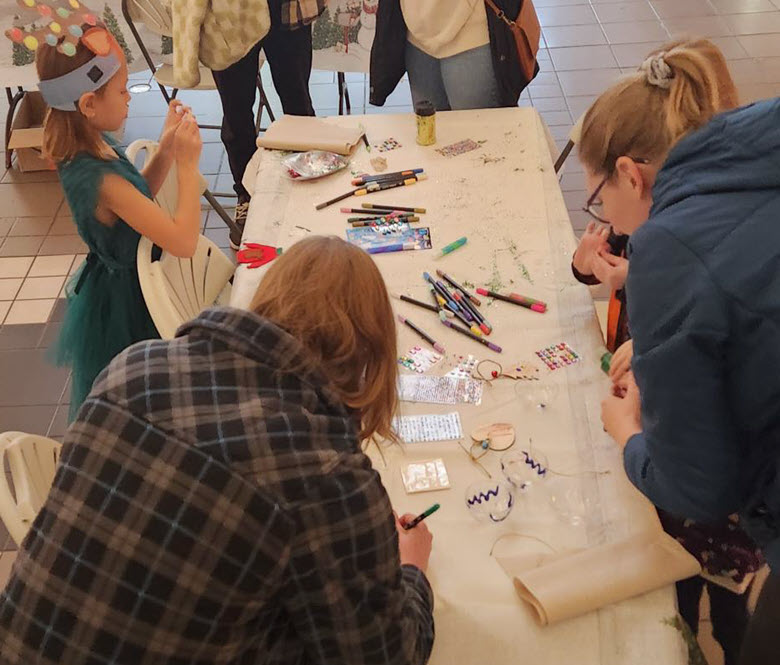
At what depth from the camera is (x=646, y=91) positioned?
1300mm

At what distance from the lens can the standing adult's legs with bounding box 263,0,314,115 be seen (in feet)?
10.1

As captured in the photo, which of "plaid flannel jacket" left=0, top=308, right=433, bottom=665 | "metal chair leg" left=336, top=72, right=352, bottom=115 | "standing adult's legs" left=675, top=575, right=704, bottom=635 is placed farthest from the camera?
"metal chair leg" left=336, top=72, right=352, bottom=115

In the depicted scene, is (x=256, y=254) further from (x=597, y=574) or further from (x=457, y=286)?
(x=597, y=574)

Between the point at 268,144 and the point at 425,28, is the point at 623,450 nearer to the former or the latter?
the point at 268,144

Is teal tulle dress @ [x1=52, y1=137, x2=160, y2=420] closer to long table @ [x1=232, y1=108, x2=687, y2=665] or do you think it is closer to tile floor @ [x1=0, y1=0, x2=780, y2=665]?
long table @ [x1=232, y1=108, x2=687, y2=665]

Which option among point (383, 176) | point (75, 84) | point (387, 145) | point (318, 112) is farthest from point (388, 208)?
point (318, 112)

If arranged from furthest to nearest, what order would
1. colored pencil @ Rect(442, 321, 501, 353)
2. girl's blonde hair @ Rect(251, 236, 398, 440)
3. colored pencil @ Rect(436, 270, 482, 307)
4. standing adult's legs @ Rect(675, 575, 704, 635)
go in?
colored pencil @ Rect(436, 270, 482, 307) < colored pencil @ Rect(442, 321, 501, 353) < standing adult's legs @ Rect(675, 575, 704, 635) < girl's blonde hair @ Rect(251, 236, 398, 440)

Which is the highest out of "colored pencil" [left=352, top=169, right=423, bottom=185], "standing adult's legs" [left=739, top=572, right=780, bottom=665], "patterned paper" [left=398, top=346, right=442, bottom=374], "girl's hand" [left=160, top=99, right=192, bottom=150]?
"girl's hand" [left=160, top=99, right=192, bottom=150]

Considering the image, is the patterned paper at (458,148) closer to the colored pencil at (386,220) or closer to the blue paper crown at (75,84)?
the colored pencil at (386,220)

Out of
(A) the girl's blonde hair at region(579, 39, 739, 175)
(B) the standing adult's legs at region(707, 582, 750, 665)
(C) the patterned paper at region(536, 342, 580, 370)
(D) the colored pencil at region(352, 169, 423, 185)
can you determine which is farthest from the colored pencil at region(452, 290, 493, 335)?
(B) the standing adult's legs at region(707, 582, 750, 665)

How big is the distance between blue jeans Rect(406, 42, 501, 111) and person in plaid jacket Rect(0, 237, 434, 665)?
1874mm

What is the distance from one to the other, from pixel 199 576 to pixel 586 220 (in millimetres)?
2825

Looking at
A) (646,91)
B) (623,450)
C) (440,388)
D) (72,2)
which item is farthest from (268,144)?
(623,450)

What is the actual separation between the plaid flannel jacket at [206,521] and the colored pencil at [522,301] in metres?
0.85
